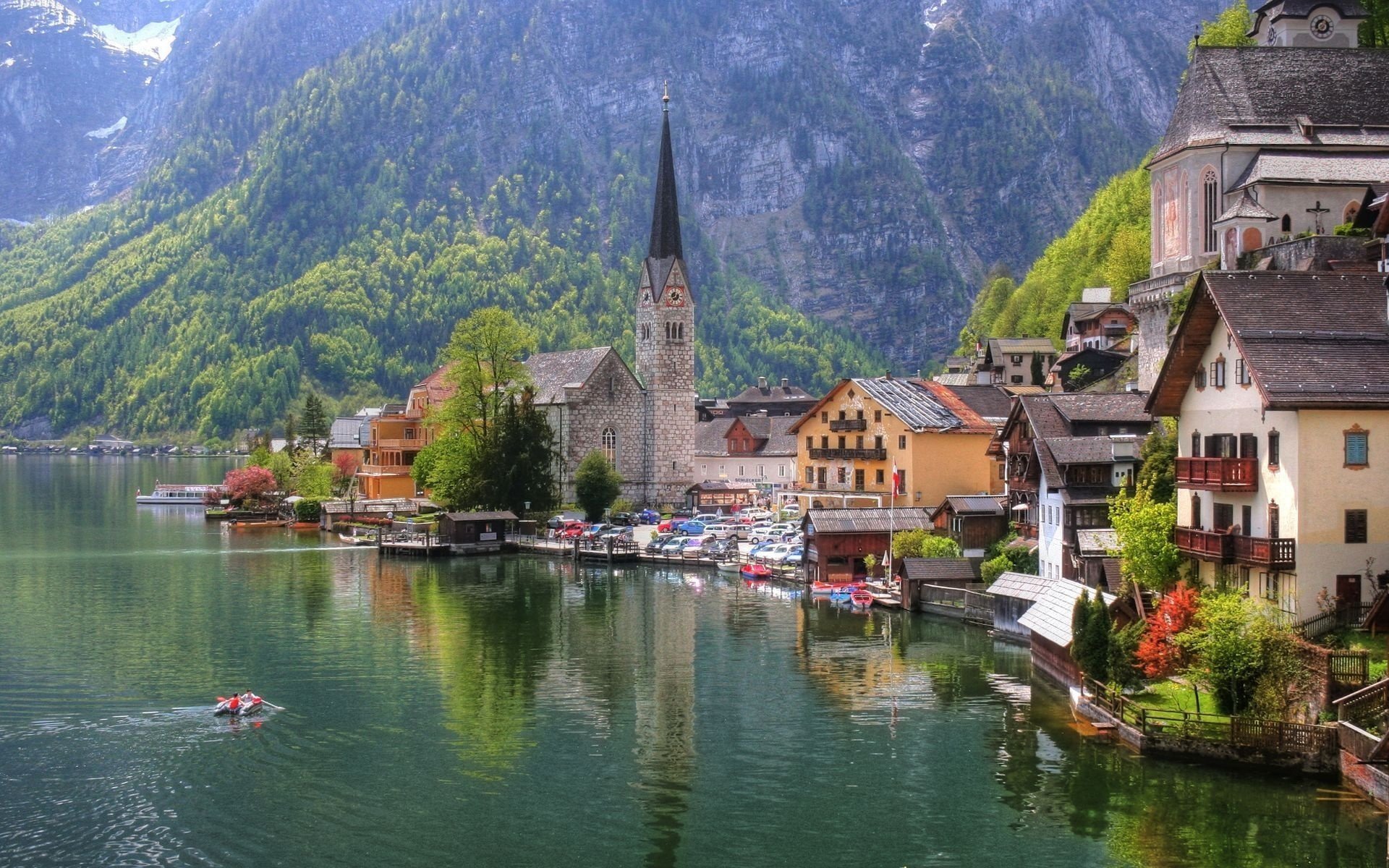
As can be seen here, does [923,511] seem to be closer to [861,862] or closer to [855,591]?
[855,591]

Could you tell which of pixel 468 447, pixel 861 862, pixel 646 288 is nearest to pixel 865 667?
pixel 861 862

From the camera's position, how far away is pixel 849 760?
133ft

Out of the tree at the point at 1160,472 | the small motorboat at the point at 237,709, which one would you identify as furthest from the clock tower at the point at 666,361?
the small motorboat at the point at 237,709

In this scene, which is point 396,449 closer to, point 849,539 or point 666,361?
point 666,361

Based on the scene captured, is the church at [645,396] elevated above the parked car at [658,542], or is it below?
above

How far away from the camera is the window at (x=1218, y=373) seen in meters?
45.0

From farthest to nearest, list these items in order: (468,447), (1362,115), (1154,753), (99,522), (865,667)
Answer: (99,522)
(468,447)
(1362,115)
(865,667)
(1154,753)

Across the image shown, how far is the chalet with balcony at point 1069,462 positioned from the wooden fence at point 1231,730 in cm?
1679

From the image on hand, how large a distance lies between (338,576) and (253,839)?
51.9 metres

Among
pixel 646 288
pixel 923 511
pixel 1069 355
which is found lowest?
pixel 923 511

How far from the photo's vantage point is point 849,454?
93812 millimetres

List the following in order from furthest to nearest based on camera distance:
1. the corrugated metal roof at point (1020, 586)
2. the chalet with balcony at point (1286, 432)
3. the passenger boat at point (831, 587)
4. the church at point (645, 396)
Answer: the church at point (645, 396), the passenger boat at point (831, 587), the corrugated metal roof at point (1020, 586), the chalet with balcony at point (1286, 432)

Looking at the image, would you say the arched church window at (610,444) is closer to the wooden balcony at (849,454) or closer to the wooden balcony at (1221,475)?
the wooden balcony at (849,454)

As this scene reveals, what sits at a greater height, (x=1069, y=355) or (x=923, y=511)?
(x=1069, y=355)
